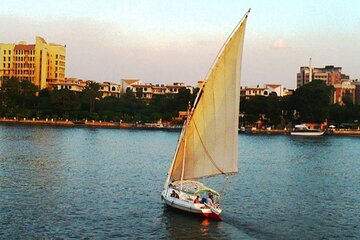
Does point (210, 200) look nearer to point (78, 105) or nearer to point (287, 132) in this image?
point (287, 132)

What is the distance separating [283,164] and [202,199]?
40.1 metres

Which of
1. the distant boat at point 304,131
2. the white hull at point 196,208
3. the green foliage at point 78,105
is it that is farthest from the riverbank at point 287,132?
the white hull at point 196,208

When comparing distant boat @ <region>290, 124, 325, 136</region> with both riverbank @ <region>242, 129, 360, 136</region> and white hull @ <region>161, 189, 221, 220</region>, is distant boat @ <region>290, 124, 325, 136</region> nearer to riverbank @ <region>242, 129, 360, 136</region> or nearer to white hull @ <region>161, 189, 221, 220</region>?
riverbank @ <region>242, 129, 360, 136</region>

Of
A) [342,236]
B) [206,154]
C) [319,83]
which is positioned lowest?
[342,236]

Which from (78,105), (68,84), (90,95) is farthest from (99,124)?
(68,84)

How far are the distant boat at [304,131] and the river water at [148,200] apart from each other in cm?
8257

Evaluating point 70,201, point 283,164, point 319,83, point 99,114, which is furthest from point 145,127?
point 70,201

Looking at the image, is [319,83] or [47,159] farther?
[319,83]

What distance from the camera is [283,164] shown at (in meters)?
72.4

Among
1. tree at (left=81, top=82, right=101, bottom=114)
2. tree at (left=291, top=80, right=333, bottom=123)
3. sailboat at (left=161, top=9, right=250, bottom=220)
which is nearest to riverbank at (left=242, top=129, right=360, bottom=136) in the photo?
tree at (left=291, top=80, right=333, bottom=123)

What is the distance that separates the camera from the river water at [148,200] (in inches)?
1259

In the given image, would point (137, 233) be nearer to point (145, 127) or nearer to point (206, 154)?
point (206, 154)

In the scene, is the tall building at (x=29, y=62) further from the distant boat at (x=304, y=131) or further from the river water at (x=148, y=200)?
the river water at (x=148, y=200)

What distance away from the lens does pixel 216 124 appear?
111ft
